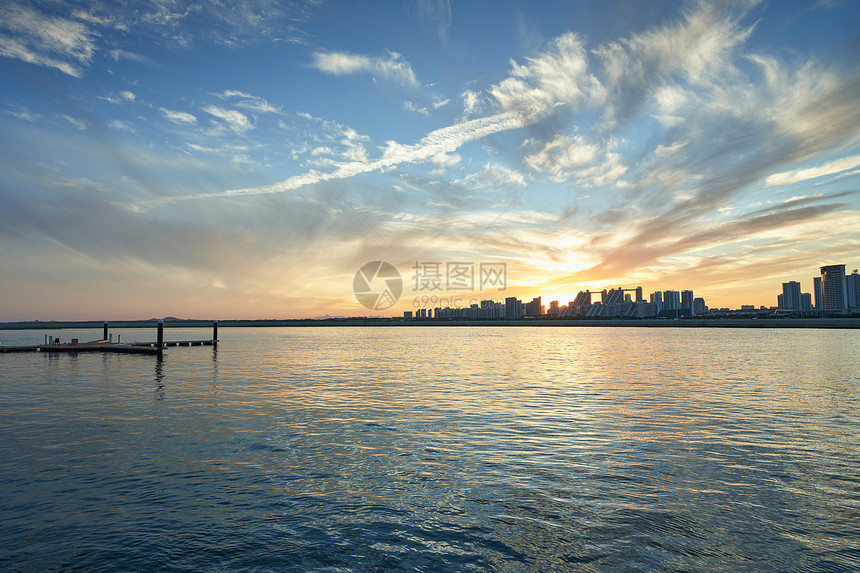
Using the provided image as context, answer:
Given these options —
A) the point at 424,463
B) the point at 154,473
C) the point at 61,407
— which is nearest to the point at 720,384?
the point at 424,463

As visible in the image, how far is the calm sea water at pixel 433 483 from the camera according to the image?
9.20m

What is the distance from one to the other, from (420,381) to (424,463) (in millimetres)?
21229

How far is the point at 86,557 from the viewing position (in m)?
9.07

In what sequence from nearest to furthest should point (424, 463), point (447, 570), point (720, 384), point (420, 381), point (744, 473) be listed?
1. point (447, 570)
2. point (744, 473)
3. point (424, 463)
4. point (720, 384)
5. point (420, 381)

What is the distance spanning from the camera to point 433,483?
42.9ft

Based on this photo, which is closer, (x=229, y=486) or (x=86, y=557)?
(x=86, y=557)

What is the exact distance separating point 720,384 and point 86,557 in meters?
36.3

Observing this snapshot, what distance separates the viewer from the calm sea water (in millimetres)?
9203

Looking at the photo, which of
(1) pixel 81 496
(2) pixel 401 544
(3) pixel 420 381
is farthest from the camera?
(3) pixel 420 381

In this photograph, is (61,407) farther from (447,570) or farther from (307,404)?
(447,570)

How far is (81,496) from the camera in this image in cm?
1223

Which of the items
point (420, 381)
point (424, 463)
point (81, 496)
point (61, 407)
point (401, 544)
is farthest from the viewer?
point (420, 381)

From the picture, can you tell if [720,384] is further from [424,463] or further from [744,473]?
[424,463]

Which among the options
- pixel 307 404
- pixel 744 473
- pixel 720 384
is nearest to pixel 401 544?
pixel 744 473
